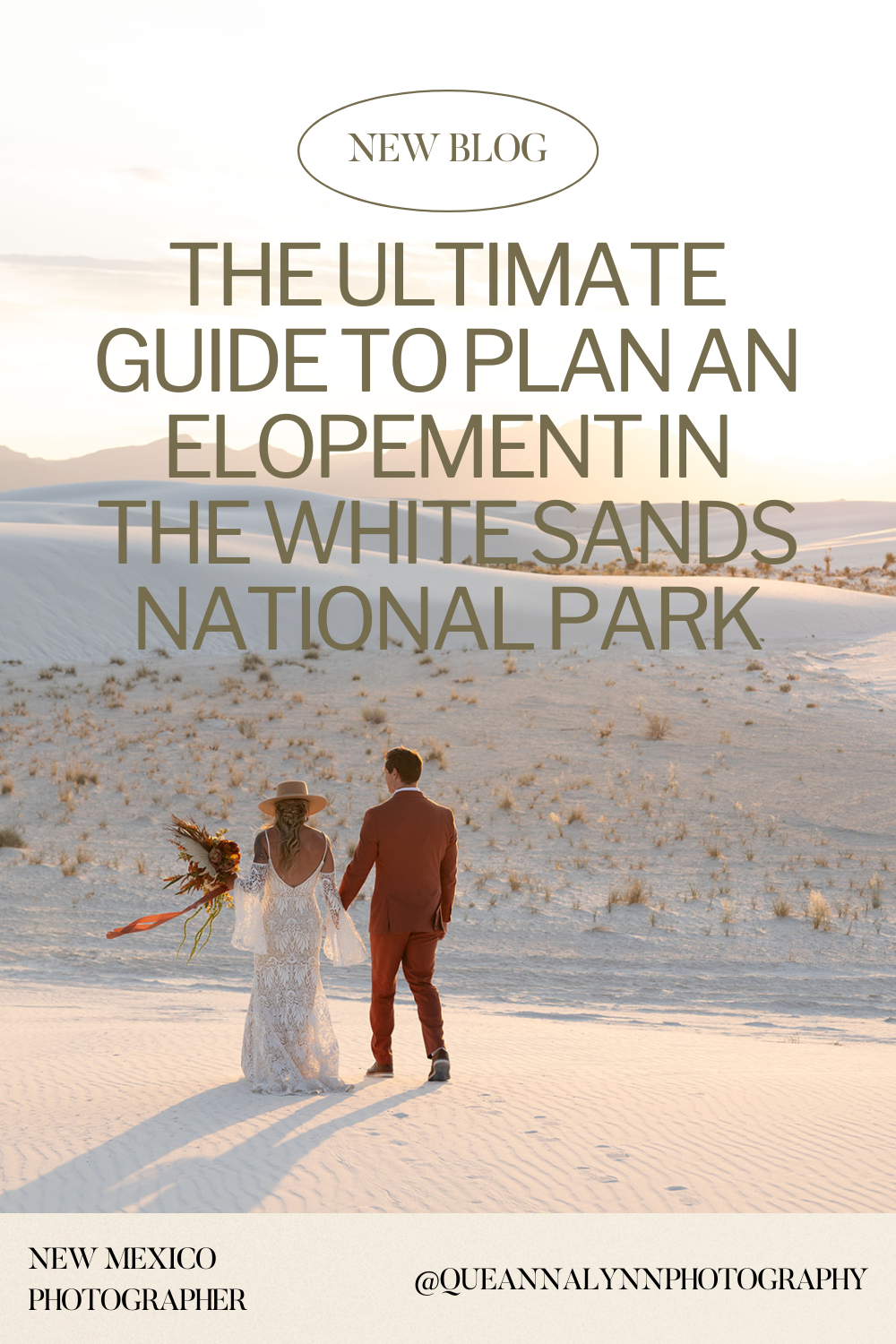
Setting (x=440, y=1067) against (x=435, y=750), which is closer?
(x=440, y=1067)

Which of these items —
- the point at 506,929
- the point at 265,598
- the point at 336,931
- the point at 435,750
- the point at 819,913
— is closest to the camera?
the point at 336,931

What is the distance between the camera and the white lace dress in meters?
7.08

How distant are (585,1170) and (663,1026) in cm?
442

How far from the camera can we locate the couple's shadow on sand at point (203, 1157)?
534 centimetres

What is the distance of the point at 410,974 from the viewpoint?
7441mm

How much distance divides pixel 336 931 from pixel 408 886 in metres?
0.45

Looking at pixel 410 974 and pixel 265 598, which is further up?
pixel 265 598

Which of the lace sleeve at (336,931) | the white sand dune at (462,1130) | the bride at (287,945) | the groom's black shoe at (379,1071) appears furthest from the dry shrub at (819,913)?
the bride at (287,945)

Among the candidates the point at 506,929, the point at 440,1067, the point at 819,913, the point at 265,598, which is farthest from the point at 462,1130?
the point at 265,598

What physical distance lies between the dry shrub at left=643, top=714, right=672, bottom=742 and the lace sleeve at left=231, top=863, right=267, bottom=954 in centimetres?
1585

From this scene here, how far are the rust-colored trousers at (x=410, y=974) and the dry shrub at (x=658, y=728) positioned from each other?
15.3 meters

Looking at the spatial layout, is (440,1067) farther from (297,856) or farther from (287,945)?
(297,856)

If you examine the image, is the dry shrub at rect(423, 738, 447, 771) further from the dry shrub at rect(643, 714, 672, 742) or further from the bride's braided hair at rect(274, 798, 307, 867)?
the bride's braided hair at rect(274, 798, 307, 867)
